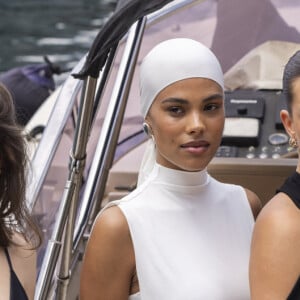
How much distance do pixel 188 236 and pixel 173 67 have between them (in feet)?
1.14

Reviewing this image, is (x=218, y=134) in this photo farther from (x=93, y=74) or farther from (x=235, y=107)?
(x=235, y=107)

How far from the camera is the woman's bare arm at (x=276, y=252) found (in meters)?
1.78

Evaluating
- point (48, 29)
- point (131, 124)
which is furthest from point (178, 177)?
point (48, 29)

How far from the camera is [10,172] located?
2070 millimetres

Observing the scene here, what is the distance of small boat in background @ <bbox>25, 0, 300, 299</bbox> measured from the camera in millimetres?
2662

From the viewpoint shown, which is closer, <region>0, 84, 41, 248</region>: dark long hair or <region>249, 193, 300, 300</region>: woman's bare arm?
<region>249, 193, 300, 300</region>: woman's bare arm

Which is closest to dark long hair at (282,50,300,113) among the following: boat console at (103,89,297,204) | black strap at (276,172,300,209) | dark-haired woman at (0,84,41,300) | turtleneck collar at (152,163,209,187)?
black strap at (276,172,300,209)

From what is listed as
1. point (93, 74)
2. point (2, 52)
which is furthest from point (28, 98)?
point (2, 52)

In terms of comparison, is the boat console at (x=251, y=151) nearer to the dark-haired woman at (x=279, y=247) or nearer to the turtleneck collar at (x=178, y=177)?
the turtleneck collar at (x=178, y=177)

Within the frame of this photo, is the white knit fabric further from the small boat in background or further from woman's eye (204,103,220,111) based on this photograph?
the small boat in background

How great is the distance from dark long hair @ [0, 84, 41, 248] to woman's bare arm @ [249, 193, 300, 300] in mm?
511

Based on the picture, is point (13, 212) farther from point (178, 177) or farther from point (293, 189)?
point (293, 189)

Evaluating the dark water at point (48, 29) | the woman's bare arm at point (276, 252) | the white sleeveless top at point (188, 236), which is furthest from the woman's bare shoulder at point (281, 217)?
the dark water at point (48, 29)

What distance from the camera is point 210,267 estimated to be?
2.12 m
